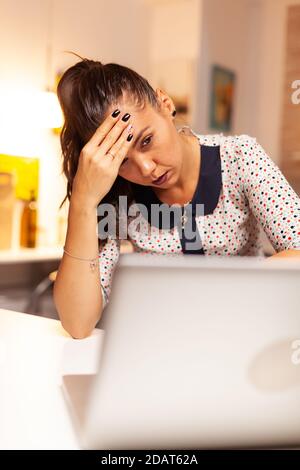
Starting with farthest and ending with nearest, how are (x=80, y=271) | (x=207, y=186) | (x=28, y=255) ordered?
(x=28, y=255) < (x=207, y=186) < (x=80, y=271)

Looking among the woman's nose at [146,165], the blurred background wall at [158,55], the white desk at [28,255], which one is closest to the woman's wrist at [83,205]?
the woman's nose at [146,165]

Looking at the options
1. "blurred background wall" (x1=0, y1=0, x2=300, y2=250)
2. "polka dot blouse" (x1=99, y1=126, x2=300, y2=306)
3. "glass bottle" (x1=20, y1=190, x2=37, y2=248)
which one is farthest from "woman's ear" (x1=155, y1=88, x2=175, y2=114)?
"blurred background wall" (x1=0, y1=0, x2=300, y2=250)

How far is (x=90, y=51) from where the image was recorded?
3.45 m

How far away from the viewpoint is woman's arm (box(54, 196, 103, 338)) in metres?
1.09

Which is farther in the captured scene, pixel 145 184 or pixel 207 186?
pixel 207 186

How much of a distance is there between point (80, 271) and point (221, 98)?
3559 millimetres

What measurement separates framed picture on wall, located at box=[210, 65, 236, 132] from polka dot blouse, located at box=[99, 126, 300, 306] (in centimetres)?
295

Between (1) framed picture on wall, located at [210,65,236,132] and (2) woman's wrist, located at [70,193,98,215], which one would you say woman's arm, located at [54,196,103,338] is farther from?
(1) framed picture on wall, located at [210,65,236,132]

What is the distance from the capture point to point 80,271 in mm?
1104

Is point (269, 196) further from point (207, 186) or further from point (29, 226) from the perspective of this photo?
point (29, 226)

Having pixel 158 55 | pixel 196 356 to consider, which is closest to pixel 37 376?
pixel 196 356

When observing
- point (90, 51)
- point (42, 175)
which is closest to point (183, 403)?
point (42, 175)

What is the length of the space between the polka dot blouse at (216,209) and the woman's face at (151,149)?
136 millimetres
